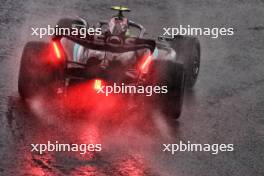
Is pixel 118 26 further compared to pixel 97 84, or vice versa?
pixel 118 26

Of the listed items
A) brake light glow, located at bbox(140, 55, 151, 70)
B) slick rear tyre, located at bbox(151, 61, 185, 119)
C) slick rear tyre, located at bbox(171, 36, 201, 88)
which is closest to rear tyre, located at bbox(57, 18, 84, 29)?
brake light glow, located at bbox(140, 55, 151, 70)

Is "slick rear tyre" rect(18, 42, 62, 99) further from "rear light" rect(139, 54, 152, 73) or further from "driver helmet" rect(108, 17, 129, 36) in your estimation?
"rear light" rect(139, 54, 152, 73)

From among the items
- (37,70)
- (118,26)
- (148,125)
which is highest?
(118,26)

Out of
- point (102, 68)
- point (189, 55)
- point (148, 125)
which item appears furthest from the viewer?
point (189, 55)

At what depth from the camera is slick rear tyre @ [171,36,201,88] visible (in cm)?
1170

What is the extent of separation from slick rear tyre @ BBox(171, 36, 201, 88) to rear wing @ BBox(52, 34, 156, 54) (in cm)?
244

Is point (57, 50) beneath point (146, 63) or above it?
above

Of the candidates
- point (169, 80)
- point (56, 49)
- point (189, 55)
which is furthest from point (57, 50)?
point (189, 55)

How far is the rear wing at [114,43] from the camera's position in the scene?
30.1ft

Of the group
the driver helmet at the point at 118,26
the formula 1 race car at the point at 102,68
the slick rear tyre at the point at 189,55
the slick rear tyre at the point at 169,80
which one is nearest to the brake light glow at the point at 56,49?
the formula 1 race car at the point at 102,68

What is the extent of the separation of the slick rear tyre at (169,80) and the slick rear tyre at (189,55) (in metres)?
1.93

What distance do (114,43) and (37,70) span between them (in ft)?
3.68

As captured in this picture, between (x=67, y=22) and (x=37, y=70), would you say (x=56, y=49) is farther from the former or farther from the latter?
(x=67, y=22)

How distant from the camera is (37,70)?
376 inches
